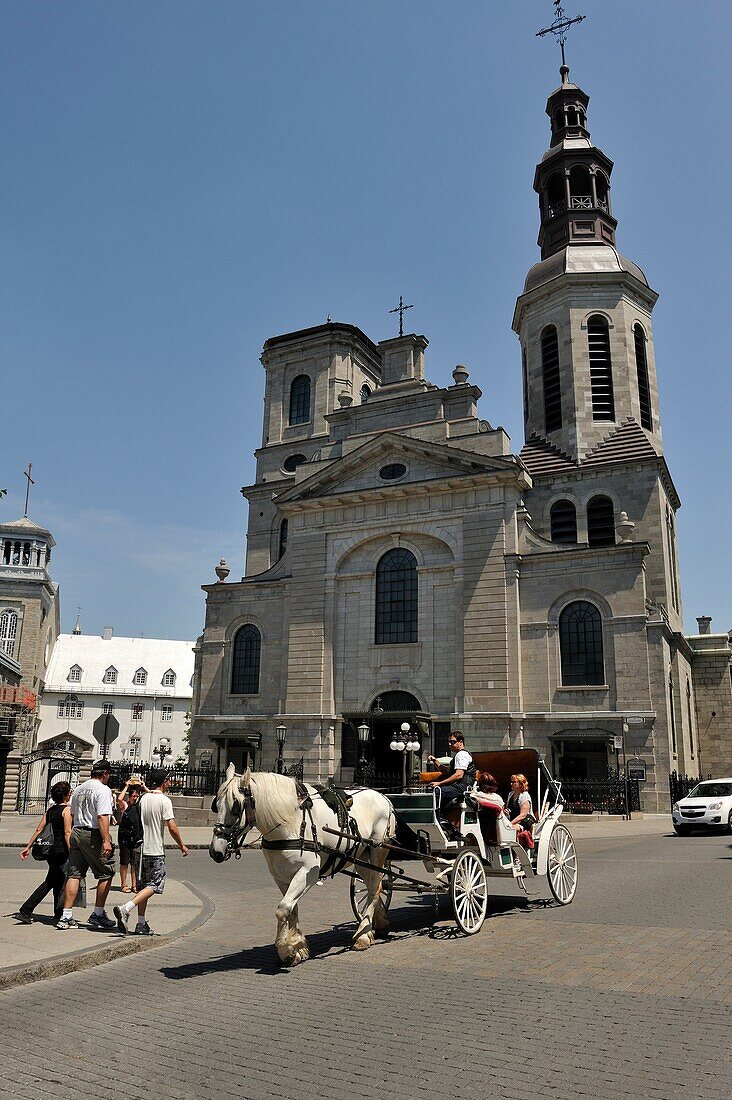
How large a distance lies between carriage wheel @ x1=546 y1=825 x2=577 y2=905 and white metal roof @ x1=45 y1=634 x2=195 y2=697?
62.3m

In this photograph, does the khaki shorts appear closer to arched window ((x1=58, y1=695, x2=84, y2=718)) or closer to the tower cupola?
the tower cupola

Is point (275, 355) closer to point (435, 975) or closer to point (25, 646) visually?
point (25, 646)

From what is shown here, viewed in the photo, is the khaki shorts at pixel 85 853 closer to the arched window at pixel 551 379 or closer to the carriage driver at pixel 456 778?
the carriage driver at pixel 456 778

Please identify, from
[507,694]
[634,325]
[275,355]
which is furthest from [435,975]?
[275,355]

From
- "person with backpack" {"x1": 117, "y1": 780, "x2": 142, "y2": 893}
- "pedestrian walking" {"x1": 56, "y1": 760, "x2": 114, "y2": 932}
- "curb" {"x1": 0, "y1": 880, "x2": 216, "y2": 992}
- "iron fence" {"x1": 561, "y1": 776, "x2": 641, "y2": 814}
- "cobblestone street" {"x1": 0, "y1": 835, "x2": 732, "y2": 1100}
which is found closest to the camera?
"cobblestone street" {"x1": 0, "y1": 835, "x2": 732, "y2": 1100}

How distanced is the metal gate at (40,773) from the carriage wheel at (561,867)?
852 inches

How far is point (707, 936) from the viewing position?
9258mm

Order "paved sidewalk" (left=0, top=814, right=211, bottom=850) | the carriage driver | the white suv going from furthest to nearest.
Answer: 1. the white suv
2. "paved sidewalk" (left=0, top=814, right=211, bottom=850)
3. the carriage driver

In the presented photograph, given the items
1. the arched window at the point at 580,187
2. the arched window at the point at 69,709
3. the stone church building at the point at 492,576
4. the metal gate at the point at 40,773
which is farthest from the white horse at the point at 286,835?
the arched window at the point at 69,709

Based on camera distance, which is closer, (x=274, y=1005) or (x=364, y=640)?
(x=274, y=1005)

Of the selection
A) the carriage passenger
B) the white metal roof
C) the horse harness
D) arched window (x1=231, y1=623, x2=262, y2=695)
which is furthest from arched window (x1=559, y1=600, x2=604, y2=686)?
the white metal roof

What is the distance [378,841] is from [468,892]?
48.1 inches

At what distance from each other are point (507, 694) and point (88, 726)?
45.6 meters

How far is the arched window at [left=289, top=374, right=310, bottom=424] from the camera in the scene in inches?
1972
